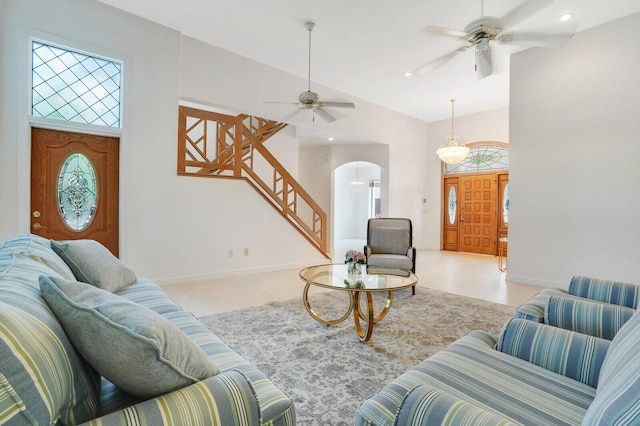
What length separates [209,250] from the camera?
5.07m

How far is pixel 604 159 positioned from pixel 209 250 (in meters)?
5.73

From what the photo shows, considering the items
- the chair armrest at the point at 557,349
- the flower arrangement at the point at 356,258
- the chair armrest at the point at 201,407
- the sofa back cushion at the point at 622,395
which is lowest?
the chair armrest at the point at 557,349

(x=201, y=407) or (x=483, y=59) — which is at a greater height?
(x=483, y=59)

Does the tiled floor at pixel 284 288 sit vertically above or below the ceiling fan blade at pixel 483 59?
below

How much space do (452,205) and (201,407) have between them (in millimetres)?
8900

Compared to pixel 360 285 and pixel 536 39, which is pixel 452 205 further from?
pixel 360 285

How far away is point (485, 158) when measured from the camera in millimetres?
8156

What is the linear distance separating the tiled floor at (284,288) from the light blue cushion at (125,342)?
8.66 feet

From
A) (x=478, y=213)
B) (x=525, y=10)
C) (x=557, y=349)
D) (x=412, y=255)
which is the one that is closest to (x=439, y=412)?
Answer: (x=557, y=349)

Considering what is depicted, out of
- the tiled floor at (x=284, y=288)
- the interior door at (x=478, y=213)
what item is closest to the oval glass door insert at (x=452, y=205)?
the interior door at (x=478, y=213)

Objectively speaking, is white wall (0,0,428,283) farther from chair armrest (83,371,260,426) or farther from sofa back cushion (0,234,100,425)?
chair armrest (83,371,260,426)

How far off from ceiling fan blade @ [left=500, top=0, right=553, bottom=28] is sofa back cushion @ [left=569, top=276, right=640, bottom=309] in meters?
2.03

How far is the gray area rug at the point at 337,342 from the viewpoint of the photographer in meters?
2.00

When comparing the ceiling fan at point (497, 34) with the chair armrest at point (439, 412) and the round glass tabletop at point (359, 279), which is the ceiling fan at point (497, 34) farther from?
the chair armrest at point (439, 412)
